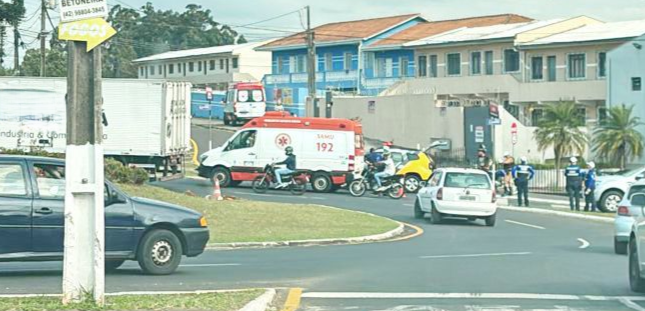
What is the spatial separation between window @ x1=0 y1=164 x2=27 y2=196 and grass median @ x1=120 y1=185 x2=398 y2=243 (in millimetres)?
8081

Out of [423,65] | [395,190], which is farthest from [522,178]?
[423,65]

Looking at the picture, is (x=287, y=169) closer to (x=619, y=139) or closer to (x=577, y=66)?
(x=619, y=139)

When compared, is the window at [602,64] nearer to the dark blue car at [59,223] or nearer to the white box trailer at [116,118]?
the white box trailer at [116,118]

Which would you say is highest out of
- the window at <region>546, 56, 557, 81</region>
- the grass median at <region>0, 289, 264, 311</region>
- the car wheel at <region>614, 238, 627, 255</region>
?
the window at <region>546, 56, 557, 81</region>

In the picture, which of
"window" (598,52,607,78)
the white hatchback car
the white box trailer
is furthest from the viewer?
"window" (598,52,607,78)

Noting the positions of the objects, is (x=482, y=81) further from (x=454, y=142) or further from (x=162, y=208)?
(x=162, y=208)

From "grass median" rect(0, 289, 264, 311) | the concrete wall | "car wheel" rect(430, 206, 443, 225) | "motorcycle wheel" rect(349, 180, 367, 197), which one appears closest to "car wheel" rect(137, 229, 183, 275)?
"grass median" rect(0, 289, 264, 311)

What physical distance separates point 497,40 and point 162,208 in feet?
168

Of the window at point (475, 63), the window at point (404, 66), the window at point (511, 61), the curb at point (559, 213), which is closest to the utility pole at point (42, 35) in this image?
the curb at point (559, 213)

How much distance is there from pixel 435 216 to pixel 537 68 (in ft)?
118

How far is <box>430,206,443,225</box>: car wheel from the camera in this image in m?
29.7

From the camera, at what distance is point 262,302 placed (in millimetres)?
11859

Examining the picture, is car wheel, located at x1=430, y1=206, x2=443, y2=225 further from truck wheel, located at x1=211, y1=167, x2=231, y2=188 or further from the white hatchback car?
truck wheel, located at x1=211, y1=167, x2=231, y2=188

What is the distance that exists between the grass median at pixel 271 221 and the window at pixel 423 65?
41414 millimetres
